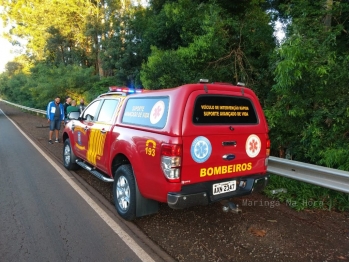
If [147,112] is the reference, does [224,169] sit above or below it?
below

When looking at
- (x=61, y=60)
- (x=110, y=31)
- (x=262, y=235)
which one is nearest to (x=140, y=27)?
(x=110, y=31)

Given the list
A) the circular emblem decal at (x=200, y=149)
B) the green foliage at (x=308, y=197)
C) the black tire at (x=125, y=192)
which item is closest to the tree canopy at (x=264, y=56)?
the green foliage at (x=308, y=197)

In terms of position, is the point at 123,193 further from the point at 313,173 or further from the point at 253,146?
the point at 313,173

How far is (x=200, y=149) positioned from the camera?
10.3ft

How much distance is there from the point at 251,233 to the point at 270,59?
500cm

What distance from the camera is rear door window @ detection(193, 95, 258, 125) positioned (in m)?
3.27

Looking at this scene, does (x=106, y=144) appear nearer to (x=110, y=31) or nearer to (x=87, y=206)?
(x=87, y=206)

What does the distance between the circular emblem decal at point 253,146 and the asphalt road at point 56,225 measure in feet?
5.73

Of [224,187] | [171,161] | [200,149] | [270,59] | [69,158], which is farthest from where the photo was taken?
[270,59]

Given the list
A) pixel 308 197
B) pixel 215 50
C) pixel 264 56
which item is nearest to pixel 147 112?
pixel 308 197

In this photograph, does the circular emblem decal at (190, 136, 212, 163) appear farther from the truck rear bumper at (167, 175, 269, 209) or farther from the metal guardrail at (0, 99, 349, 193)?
the metal guardrail at (0, 99, 349, 193)

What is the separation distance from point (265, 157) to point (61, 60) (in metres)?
26.6

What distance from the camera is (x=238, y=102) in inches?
145

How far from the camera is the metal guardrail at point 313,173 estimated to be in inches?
139
